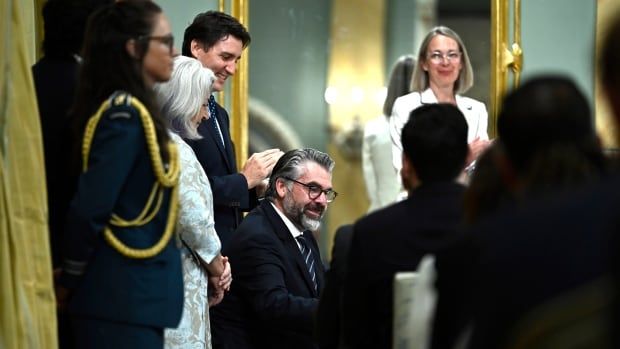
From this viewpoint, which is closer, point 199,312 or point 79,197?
point 79,197

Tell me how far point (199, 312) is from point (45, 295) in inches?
36.3

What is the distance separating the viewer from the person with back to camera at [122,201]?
3.70 meters

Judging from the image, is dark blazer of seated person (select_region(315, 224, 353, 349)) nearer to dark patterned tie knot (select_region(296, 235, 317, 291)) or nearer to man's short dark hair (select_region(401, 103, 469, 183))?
man's short dark hair (select_region(401, 103, 469, 183))

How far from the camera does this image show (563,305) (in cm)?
194

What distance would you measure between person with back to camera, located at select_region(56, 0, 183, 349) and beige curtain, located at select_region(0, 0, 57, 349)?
9 centimetres

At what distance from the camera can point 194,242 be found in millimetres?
4500

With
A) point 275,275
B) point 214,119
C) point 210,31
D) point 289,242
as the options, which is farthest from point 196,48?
point 275,275

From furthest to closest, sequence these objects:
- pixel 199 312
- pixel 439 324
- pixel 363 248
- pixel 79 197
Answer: pixel 199 312 < pixel 79 197 < pixel 363 248 < pixel 439 324

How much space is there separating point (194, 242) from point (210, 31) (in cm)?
145

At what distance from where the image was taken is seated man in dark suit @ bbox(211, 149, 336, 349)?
16.4 feet

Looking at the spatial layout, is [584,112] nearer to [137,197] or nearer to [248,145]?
[137,197]

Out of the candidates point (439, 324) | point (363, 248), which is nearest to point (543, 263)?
point (439, 324)

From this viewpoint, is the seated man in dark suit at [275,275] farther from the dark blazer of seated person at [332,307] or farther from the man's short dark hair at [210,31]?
the dark blazer of seated person at [332,307]

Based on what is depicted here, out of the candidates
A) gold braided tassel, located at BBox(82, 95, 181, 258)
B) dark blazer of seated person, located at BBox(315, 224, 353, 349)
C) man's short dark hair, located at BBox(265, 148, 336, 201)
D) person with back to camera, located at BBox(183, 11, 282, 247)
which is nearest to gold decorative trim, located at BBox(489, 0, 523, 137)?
person with back to camera, located at BBox(183, 11, 282, 247)
